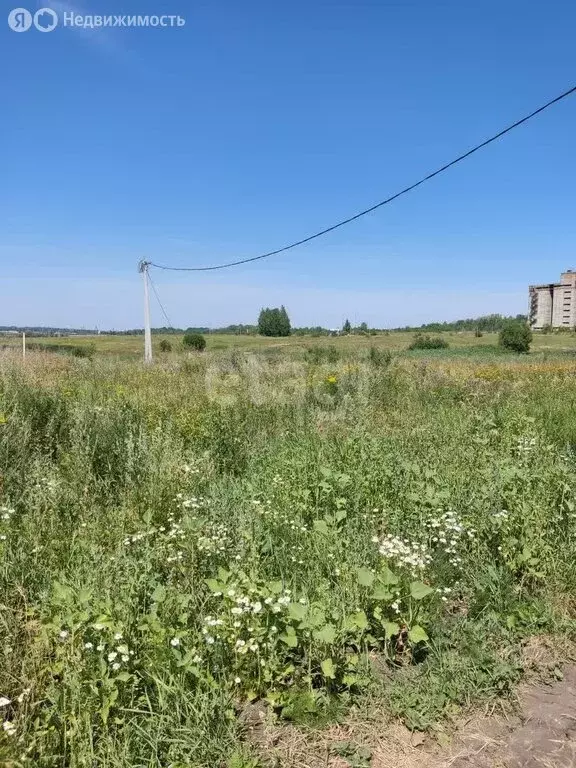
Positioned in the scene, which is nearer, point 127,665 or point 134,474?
point 127,665

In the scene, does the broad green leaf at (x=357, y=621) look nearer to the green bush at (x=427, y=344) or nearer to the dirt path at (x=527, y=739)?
the dirt path at (x=527, y=739)

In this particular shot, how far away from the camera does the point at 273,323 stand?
76.4 metres

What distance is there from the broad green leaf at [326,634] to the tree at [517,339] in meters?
43.7

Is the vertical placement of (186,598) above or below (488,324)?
below

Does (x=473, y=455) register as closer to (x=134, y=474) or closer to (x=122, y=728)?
(x=134, y=474)

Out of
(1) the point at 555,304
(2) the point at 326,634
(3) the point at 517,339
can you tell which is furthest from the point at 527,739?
(1) the point at 555,304

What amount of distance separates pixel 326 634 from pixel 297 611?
16 centimetres

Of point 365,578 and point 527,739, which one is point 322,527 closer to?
point 365,578

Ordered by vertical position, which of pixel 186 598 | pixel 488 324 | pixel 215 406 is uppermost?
pixel 488 324

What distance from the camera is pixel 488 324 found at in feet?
290

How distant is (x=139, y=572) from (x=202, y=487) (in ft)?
5.39

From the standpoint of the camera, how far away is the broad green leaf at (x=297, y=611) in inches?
84.2

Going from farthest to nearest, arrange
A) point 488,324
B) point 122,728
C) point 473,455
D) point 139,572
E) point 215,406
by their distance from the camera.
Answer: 1. point 488,324
2. point 215,406
3. point 473,455
4. point 139,572
5. point 122,728

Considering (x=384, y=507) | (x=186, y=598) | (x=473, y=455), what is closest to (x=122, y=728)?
(x=186, y=598)
